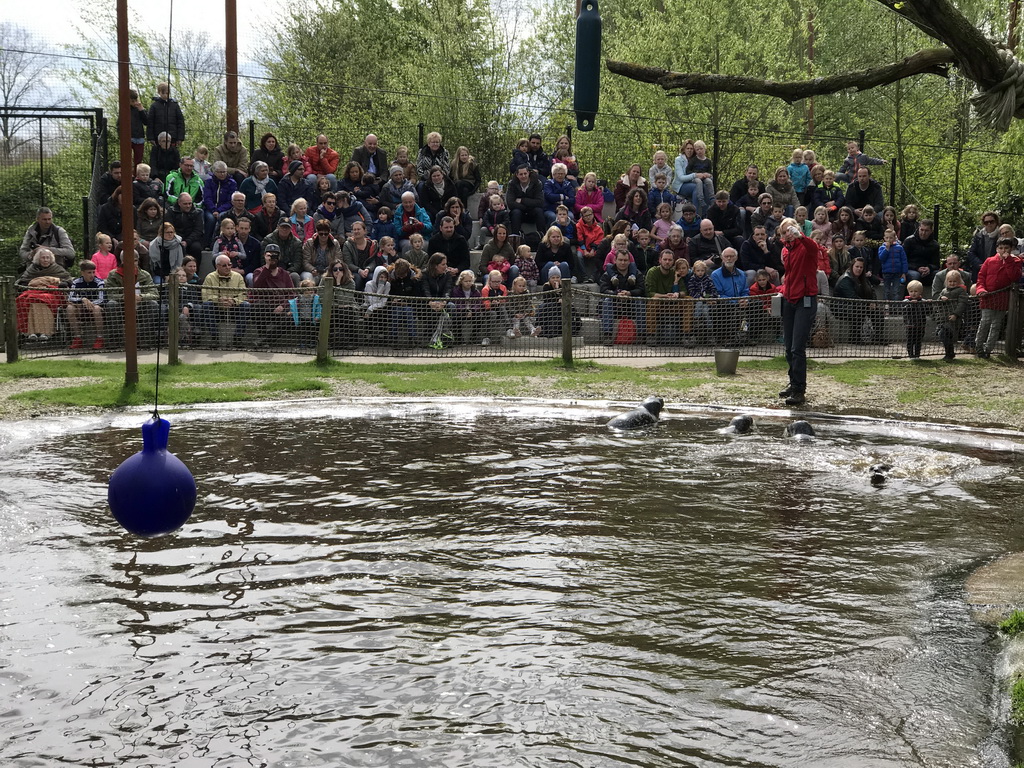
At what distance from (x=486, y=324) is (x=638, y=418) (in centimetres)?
639

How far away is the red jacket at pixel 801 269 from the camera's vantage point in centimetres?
1423

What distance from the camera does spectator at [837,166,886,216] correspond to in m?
21.5

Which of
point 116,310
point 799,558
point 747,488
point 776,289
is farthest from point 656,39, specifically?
point 799,558

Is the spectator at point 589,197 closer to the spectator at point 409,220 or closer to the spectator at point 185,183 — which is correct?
the spectator at point 409,220

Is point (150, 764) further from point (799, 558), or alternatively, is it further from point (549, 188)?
point (549, 188)

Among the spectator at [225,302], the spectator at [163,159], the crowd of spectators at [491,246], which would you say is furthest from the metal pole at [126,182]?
the spectator at [163,159]

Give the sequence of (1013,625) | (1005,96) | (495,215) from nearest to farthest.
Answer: (1005,96), (1013,625), (495,215)

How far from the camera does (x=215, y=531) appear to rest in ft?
26.8

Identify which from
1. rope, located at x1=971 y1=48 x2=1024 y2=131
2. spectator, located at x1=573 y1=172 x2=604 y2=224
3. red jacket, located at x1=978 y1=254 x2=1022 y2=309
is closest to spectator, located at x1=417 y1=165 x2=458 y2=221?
spectator, located at x1=573 y1=172 x2=604 y2=224

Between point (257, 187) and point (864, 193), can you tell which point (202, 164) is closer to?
point (257, 187)

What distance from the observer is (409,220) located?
792 inches

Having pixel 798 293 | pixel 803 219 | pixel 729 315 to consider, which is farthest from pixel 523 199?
pixel 798 293

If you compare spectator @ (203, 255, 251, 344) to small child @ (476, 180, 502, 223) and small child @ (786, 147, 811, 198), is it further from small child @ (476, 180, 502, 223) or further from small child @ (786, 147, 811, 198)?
small child @ (786, 147, 811, 198)

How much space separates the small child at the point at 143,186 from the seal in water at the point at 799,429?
12149 mm
